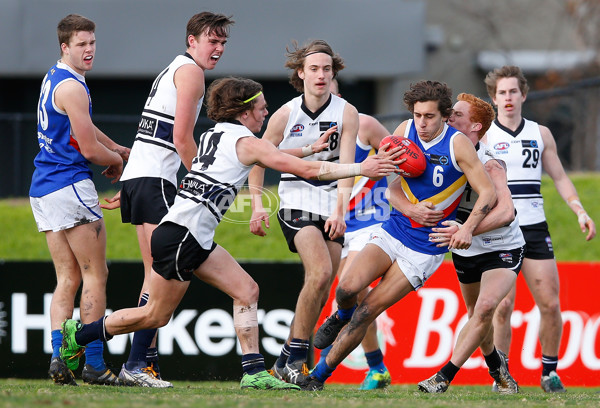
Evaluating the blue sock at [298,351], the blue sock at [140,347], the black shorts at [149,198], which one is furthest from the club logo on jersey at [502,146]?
the blue sock at [140,347]

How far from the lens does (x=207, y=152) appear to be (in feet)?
18.3

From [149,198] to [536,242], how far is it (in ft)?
10.9

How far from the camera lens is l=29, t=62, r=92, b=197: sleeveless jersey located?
5988 mm

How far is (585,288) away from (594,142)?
599 centimetres

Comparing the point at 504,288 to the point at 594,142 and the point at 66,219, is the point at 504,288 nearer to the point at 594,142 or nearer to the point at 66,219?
the point at 66,219

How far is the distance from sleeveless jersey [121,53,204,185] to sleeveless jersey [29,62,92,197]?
38 centimetres

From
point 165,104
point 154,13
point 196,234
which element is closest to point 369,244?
point 196,234

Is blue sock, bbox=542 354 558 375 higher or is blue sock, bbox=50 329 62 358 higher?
blue sock, bbox=50 329 62 358

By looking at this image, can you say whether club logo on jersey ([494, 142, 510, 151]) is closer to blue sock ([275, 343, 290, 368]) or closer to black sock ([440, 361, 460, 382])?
black sock ([440, 361, 460, 382])

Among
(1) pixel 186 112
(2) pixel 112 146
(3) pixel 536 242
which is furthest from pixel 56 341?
(3) pixel 536 242

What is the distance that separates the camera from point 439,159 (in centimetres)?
601

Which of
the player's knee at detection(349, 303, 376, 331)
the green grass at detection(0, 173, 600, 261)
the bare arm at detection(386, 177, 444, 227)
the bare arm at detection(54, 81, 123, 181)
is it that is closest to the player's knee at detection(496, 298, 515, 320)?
the bare arm at detection(386, 177, 444, 227)

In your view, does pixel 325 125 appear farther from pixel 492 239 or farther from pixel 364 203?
pixel 492 239

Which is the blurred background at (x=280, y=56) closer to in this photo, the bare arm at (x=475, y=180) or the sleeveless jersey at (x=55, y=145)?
the sleeveless jersey at (x=55, y=145)
